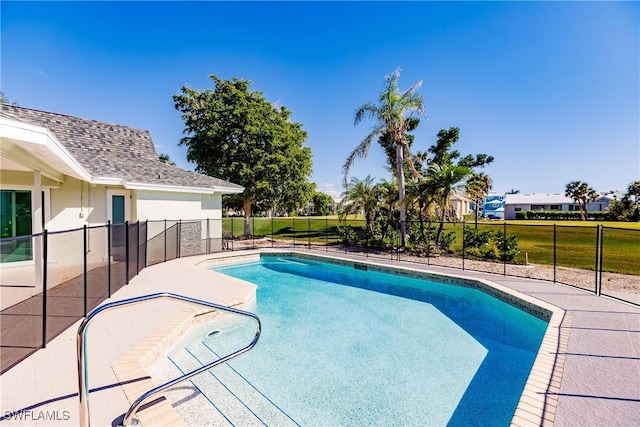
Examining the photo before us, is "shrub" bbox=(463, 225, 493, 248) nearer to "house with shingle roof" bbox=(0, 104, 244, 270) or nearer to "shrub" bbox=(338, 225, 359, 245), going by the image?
"shrub" bbox=(338, 225, 359, 245)

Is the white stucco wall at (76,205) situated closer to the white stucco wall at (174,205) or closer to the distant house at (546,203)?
the white stucco wall at (174,205)

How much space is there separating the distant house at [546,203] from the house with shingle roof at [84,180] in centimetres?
5269

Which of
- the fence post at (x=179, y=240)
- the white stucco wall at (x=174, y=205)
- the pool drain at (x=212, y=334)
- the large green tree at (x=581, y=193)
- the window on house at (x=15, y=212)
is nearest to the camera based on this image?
the pool drain at (x=212, y=334)

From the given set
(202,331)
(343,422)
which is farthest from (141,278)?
(343,422)

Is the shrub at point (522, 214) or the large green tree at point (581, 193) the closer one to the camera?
the large green tree at point (581, 193)

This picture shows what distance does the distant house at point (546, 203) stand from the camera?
158 ft

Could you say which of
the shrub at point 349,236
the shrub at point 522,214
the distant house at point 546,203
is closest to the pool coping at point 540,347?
the shrub at point 349,236

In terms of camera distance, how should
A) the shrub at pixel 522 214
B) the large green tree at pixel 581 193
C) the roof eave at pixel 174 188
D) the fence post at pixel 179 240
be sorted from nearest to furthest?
the roof eave at pixel 174 188
the fence post at pixel 179 240
the large green tree at pixel 581 193
the shrub at pixel 522 214

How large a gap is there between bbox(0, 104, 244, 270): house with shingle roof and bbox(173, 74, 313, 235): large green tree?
14.1ft

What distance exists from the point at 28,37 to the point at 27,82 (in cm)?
438

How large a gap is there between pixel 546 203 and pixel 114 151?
60.8m

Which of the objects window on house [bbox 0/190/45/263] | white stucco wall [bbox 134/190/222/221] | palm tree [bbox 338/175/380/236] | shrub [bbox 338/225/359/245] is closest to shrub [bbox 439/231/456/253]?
palm tree [bbox 338/175/380/236]

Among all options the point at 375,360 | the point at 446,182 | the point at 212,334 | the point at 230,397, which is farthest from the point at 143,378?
the point at 446,182

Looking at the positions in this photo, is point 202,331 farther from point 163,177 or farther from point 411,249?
point 411,249
